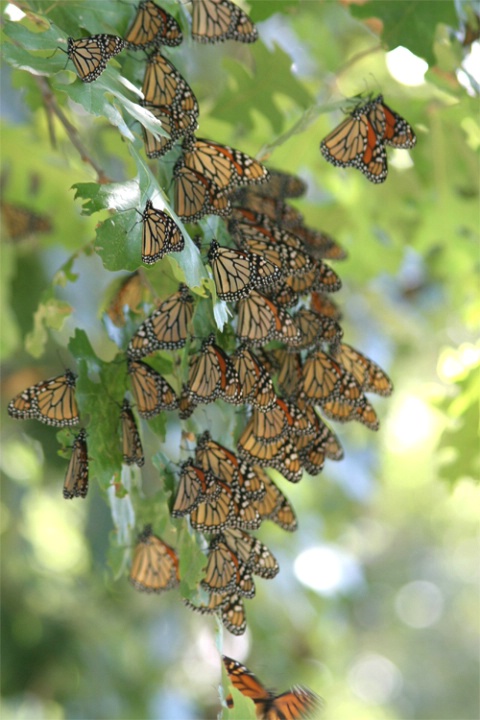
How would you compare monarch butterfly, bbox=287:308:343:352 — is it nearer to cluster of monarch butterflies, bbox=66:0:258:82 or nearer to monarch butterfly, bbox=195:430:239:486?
monarch butterfly, bbox=195:430:239:486

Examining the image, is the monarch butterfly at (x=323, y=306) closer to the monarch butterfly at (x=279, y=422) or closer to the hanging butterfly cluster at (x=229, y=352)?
the hanging butterfly cluster at (x=229, y=352)

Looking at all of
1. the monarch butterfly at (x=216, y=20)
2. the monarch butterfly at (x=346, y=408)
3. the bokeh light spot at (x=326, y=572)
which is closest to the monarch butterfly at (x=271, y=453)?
the monarch butterfly at (x=346, y=408)

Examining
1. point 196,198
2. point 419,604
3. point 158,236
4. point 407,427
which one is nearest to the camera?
point 158,236

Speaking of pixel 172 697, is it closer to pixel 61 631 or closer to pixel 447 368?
pixel 61 631

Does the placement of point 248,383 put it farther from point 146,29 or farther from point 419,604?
point 419,604

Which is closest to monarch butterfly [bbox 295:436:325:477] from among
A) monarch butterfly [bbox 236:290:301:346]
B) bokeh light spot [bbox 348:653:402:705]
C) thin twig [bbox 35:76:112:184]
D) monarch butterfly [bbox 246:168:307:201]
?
monarch butterfly [bbox 236:290:301:346]

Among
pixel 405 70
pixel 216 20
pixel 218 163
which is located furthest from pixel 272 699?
pixel 405 70
